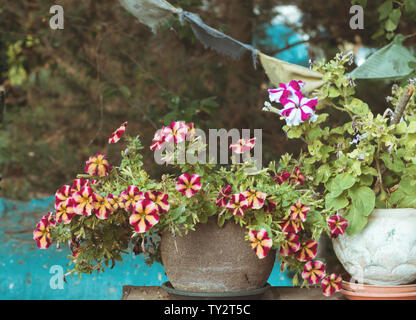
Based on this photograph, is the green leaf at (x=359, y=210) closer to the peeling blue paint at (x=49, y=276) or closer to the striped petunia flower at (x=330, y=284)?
the striped petunia flower at (x=330, y=284)

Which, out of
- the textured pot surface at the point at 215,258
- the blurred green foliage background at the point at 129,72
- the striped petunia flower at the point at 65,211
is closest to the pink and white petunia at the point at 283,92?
the textured pot surface at the point at 215,258

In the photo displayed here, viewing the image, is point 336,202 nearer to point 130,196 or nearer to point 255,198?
point 255,198

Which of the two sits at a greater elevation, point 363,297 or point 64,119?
point 64,119

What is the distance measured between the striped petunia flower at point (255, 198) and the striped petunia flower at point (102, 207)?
31cm

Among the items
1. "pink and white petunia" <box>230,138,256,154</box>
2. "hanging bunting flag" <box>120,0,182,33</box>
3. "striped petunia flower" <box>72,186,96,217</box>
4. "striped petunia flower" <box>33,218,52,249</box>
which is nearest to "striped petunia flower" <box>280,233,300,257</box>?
"pink and white petunia" <box>230,138,256,154</box>

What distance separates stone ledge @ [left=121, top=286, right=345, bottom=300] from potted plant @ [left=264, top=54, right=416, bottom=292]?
0.44ft

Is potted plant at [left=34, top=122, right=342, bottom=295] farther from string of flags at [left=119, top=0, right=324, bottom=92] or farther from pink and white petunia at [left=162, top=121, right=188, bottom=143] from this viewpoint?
string of flags at [left=119, top=0, right=324, bottom=92]

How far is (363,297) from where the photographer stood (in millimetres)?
1273

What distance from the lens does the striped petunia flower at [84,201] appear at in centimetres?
119

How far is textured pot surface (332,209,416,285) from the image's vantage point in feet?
4.00
